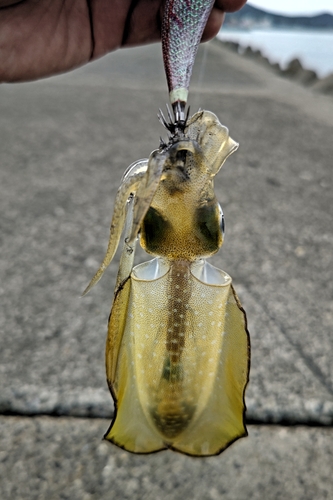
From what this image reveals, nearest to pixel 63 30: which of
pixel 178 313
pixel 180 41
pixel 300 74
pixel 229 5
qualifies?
pixel 229 5

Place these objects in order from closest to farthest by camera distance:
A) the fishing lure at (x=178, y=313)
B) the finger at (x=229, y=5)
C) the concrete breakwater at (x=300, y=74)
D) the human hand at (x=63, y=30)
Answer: the fishing lure at (x=178, y=313) < the finger at (x=229, y=5) < the human hand at (x=63, y=30) < the concrete breakwater at (x=300, y=74)

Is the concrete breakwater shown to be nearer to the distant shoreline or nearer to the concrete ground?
the distant shoreline

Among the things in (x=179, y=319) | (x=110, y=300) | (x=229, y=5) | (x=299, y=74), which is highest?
(x=229, y=5)

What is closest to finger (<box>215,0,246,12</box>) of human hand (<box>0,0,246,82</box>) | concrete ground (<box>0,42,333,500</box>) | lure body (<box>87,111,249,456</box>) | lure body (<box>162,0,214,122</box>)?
human hand (<box>0,0,246,82</box>)

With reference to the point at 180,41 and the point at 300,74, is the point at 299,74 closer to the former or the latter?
the point at 300,74

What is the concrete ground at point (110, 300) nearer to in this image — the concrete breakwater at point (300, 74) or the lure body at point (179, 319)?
the lure body at point (179, 319)

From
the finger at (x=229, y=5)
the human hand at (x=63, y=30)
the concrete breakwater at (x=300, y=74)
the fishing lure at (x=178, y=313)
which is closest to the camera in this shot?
the fishing lure at (x=178, y=313)

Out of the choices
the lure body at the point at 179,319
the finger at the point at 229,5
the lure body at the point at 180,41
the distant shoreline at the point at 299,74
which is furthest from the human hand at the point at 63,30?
the distant shoreline at the point at 299,74
